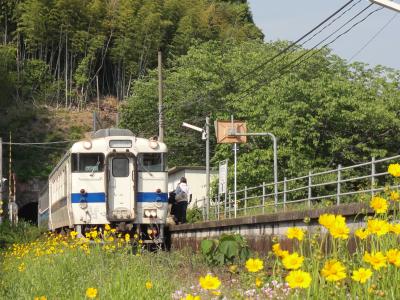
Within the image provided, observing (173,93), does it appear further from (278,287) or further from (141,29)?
(278,287)

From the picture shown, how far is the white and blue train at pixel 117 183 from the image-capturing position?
18.3 metres

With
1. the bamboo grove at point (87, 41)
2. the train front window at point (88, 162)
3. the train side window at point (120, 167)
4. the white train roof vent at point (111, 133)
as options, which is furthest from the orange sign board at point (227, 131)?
the bamboo grove at point (87, 41)

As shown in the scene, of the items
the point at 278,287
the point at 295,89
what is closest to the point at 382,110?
the point at 295,89

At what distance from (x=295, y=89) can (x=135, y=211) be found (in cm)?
1647

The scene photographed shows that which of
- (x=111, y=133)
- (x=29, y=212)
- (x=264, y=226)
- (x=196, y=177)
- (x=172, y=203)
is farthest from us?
(x=29, y=212)

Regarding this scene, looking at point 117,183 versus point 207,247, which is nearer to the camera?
point 207,247

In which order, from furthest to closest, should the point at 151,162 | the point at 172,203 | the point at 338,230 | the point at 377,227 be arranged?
the point at 172,203
the point at 151,162
the point at 377,227
the point at 338,230

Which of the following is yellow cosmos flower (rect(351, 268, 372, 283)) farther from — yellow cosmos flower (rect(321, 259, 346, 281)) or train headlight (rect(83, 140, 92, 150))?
train headlight (rect(83, 140, 92, 150))

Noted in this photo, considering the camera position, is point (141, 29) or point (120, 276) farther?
point (141, 29)

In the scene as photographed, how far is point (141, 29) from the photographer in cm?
6419

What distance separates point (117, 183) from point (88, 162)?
32.5 inches

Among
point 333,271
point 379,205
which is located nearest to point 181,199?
point 379,205

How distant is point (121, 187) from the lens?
731 inches

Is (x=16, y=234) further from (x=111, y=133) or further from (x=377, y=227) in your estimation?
(x=377, y=227)
